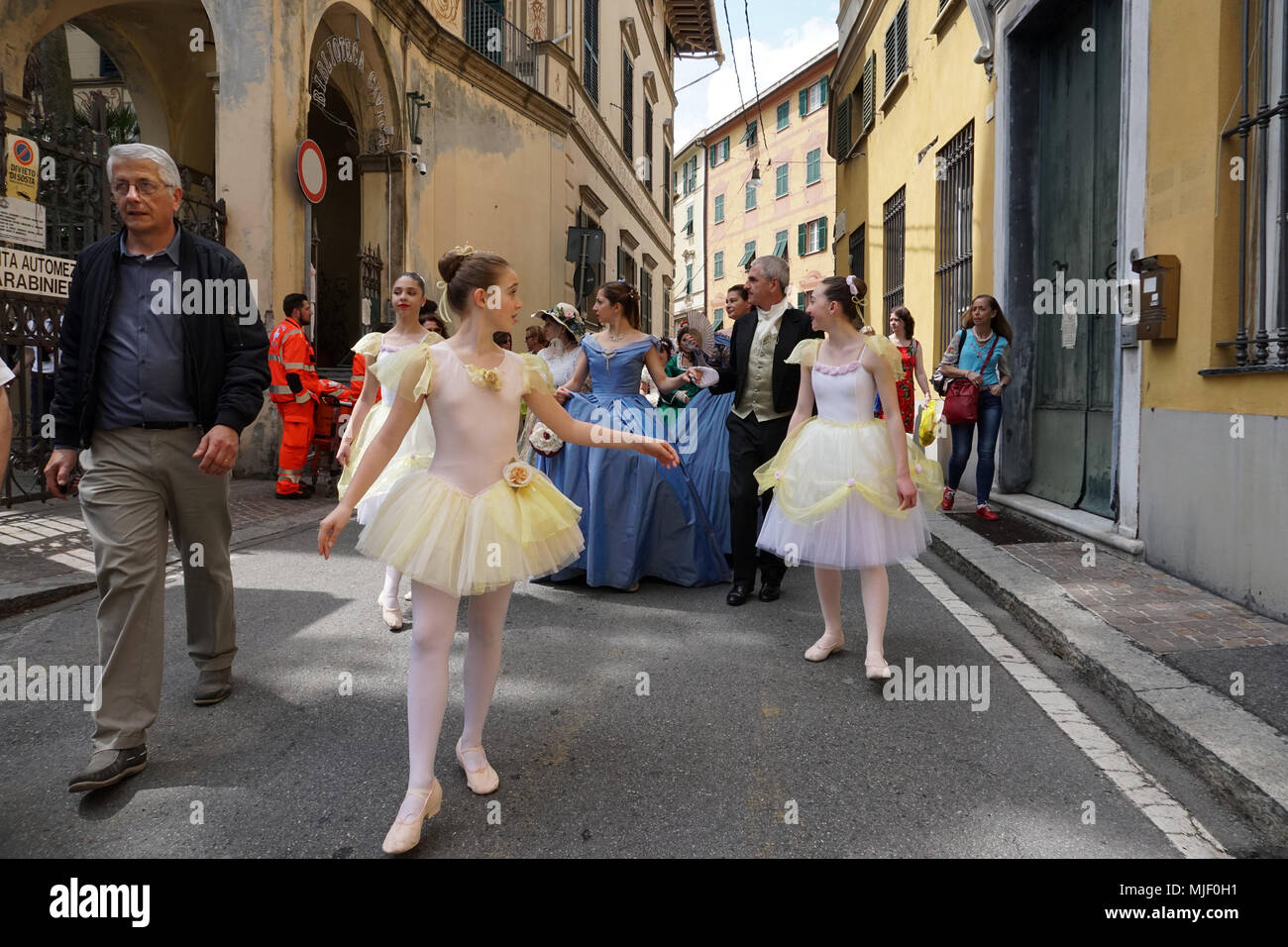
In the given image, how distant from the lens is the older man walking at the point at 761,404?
591 centimetres

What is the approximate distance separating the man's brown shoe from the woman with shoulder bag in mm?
6395

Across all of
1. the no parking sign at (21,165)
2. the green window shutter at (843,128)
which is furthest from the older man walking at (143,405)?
the green window shutter at (843,128)

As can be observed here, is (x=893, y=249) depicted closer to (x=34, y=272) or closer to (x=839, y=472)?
(x=34, y=272)

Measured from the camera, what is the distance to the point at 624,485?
6.29m

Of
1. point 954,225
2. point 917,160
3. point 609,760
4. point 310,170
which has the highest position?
point 917,160

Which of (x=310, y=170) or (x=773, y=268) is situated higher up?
(x=310, y=170)

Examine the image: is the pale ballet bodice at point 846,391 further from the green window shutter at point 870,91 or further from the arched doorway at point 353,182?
the green window shutter at point 870,91

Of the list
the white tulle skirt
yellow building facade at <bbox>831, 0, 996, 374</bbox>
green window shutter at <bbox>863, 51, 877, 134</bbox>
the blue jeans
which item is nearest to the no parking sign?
the white tulle skirt

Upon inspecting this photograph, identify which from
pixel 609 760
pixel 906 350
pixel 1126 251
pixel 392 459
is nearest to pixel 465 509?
pixel 609 760

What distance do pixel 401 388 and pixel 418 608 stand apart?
65cm

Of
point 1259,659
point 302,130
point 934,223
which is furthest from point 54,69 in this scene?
point 1259,659

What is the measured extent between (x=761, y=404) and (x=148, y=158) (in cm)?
362

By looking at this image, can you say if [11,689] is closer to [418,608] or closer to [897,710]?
[418,608]

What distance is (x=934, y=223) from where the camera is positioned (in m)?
12.6
